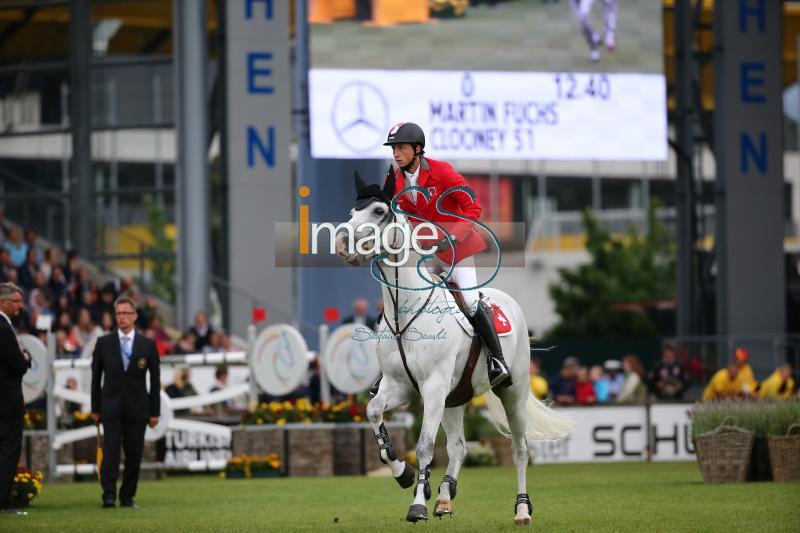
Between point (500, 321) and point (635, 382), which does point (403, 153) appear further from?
point (635, 382)

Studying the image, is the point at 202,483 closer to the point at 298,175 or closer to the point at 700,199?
the point at 298,175

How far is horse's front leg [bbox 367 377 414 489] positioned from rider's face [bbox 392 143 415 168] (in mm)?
1629

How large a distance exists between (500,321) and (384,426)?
4.87 feet

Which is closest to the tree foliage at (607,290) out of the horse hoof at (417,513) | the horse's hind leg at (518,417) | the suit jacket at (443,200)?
the horse's hind leg at (518,417)

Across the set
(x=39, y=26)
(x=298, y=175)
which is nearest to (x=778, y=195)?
(x=298, y=175)

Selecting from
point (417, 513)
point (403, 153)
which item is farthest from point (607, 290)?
point (417, 513)

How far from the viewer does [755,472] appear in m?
17.2

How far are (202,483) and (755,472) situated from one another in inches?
269

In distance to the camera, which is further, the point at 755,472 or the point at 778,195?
the point at 778,195

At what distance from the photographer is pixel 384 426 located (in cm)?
1095

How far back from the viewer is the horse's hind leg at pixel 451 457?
436 inches

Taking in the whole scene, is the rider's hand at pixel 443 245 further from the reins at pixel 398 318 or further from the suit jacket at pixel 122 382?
the suit jacket at pixel 122 382

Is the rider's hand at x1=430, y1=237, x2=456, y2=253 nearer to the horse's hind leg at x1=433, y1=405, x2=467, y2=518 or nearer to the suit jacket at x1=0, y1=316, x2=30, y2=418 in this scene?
the horse's hind leg at x1=433, y1=405, x2=467, y2=518

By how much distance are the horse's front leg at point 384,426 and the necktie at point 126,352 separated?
163 inches
